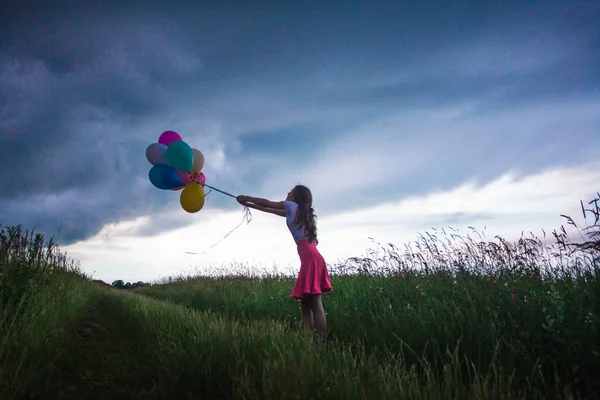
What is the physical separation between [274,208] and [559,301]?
3.62m

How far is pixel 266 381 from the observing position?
2.77m

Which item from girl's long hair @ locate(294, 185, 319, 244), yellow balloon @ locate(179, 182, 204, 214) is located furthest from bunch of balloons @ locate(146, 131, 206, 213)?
girl's long hair @ locate(294, 185, 319, 244)

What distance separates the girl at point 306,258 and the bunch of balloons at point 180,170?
1.70 metres

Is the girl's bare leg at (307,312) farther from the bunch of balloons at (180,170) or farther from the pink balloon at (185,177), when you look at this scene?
the pink balloon at (185,177)

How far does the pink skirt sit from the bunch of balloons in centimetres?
241

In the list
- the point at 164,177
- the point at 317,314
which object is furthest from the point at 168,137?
the point at 317,314

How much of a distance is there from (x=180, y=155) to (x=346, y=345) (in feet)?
13.3

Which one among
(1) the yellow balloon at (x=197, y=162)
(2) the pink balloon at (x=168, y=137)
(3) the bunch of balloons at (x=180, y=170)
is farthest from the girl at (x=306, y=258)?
(2) the pink balloon at (x=168, y=137)

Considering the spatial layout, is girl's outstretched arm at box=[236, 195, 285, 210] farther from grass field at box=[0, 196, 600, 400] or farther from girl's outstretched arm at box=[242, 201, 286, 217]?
grass field at box=[0, 196, 600, 400]

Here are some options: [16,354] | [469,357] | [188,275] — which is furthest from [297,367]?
[188,275]

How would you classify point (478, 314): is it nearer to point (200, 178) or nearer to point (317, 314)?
point (317, 314)

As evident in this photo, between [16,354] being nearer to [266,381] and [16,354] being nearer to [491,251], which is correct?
[266,381]

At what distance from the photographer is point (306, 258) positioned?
5.52 m

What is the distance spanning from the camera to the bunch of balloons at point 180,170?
22.7ft
